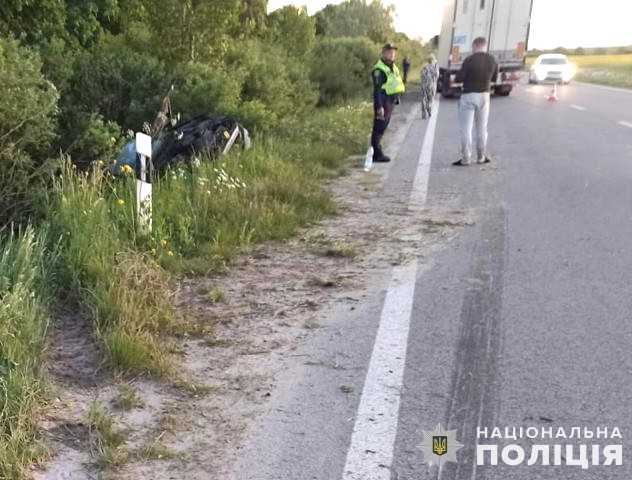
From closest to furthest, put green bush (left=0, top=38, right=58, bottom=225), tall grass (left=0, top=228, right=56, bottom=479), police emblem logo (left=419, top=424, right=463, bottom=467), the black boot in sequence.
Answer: tall grass (left=0, top=228, right=56, bottom=479)
police emblem logo (left=419, top=424, right=463, bottom=467)
green bush (left=0, top=38, right=58, bottom=225)
the black boot

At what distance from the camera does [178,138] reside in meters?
7.83

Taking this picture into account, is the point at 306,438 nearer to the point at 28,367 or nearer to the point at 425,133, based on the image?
the point at 28,367

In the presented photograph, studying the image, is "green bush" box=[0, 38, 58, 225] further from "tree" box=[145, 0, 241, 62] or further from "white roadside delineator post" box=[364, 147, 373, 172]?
"tree" box=[145, 0, 241, 62]

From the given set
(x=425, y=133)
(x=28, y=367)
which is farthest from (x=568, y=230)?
(x=425, y=133)

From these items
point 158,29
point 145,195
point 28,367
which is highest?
point 158,29

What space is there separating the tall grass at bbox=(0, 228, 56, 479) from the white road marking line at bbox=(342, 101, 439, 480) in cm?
136

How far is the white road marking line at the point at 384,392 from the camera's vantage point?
103 inches

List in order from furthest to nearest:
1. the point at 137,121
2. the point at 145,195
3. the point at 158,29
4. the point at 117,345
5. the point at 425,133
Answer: the point at 425,133 < the point at 158,29 < the point at 137,121 < the point at 145,195 < the point at 117,345

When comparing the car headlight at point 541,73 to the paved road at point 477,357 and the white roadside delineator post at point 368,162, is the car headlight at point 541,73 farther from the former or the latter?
the paved road at point 477,357

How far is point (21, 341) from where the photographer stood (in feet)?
10.1

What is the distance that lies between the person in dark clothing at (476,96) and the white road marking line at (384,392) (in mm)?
5056

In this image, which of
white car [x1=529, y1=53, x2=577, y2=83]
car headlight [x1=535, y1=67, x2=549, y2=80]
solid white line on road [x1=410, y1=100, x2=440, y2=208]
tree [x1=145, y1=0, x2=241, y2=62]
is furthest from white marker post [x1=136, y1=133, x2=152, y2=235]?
car headlight [x1=535, y1=67, x2=549, y2=80]

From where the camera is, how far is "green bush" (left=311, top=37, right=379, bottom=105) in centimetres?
2145

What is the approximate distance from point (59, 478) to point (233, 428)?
0.76 meters
